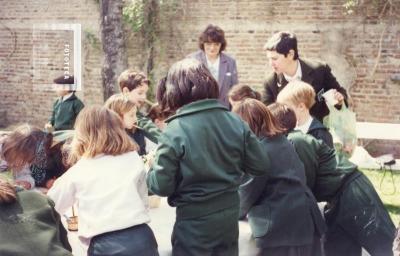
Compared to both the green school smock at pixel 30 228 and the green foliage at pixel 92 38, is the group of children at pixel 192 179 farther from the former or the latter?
the green foliage at pixel 92 38

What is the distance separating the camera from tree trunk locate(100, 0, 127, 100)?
812 cm

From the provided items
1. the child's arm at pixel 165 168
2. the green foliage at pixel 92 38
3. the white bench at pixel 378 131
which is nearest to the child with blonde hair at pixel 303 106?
the child's arm at pixel 165 168

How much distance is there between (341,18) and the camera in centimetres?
934

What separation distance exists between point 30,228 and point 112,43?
5740 mm

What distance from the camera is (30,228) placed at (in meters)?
2.64

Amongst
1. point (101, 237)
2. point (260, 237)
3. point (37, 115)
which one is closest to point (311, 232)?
point (260, 237)

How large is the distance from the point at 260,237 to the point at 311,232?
371mm

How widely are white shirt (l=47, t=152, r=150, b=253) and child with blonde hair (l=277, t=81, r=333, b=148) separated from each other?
4.60 ft

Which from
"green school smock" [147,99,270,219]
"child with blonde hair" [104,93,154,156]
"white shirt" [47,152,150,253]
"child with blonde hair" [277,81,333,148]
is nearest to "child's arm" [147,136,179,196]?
"green school smock" [147,99,270,219]

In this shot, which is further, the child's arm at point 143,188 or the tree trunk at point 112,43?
the tree trunk at point 112,43

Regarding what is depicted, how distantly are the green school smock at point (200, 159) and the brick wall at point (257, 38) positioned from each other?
6.66m

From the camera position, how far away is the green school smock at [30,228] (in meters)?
2.58

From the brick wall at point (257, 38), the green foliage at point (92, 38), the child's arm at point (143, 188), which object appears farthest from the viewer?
the green foliage at point (92, 38)

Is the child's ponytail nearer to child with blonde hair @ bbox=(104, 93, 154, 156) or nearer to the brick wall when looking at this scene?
child with blonde hair @ bbox=(104, 93, 154, 156)
